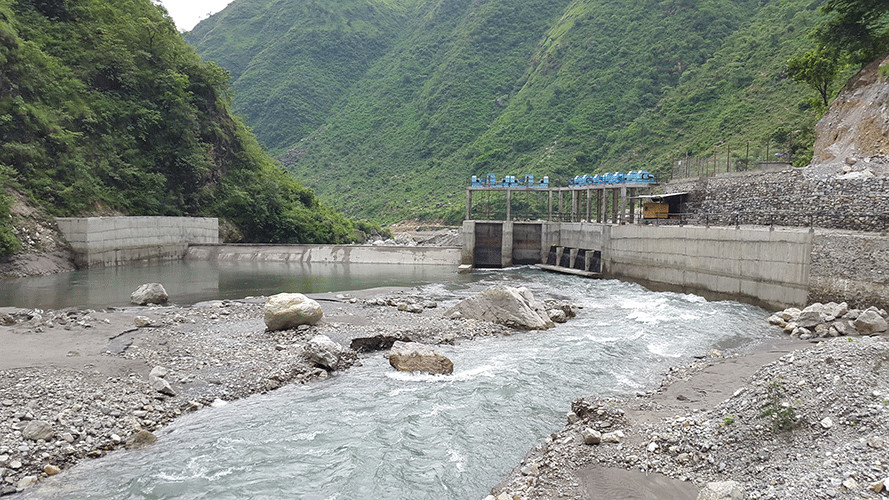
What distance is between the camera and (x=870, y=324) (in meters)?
17.9

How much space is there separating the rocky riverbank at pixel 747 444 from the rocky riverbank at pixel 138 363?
291 inches

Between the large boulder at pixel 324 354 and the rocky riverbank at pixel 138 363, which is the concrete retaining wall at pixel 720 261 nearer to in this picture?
the rocky riverbank at pixel 138 363

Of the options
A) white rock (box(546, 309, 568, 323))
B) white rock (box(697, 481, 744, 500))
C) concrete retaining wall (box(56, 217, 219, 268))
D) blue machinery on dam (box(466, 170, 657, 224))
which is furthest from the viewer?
blue machinery on dam (box(466, 170, 657, 224))

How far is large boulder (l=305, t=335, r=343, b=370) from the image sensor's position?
49.7ft

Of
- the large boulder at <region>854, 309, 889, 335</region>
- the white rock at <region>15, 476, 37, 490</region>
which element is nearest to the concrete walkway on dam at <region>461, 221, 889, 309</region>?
the large boulder at <region>854, 309, 889, 335</region>

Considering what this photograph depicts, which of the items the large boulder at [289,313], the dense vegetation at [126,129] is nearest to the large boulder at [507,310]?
the large boulder at [289,313]

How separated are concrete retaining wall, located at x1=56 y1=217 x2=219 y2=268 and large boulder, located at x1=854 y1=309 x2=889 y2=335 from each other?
42.1 m

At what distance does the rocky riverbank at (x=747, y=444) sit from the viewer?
7.84 metres

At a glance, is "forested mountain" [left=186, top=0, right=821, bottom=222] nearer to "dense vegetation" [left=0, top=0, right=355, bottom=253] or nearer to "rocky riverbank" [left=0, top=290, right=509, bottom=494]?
"dense vegetation" [left=0, top=0, right=355, bottom=253]

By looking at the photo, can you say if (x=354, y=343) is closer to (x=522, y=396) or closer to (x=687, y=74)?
(x=522, y=396)

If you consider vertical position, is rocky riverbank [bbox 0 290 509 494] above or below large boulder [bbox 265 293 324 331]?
below

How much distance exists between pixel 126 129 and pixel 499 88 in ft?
242

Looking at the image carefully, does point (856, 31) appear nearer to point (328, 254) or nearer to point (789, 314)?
point (789, 314)

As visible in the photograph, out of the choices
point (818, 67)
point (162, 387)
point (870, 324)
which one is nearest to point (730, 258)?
point (870, 324)
